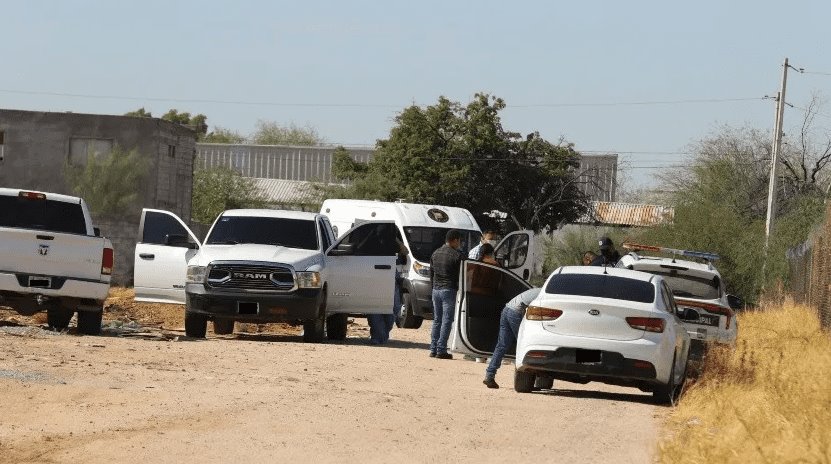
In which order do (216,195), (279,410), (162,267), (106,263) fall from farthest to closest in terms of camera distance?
(216,195) < (162,267) < (106,263) < (279,410)

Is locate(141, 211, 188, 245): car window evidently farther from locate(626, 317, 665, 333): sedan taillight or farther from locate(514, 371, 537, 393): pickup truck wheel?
locate(626, 317, 665, 333): sedan taillight

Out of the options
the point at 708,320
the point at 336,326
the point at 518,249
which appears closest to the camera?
the point at 708,320

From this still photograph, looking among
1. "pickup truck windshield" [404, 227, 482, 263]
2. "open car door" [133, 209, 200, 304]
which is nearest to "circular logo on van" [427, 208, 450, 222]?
"pickup truck windshield" [404, 227, 482, 263]

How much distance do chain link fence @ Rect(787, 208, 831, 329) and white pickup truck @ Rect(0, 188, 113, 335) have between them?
11.7 metres

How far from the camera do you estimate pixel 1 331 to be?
69.7 ft

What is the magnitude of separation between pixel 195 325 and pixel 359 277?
2.59 m

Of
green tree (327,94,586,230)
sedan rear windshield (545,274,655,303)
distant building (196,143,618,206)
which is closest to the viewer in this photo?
sedan rear windshield (545,274,655,303)

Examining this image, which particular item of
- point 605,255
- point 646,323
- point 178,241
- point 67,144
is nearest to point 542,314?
point 646,323

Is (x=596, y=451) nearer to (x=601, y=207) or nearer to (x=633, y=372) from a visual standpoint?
(x=633, y=372)

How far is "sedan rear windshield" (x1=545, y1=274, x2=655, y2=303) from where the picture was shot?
17.5m

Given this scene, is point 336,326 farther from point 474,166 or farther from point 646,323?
point 474,166

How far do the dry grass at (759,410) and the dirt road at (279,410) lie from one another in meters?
0.58

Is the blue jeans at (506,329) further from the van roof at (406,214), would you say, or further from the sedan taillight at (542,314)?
the van roof at (406,214)

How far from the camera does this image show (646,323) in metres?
17.0
